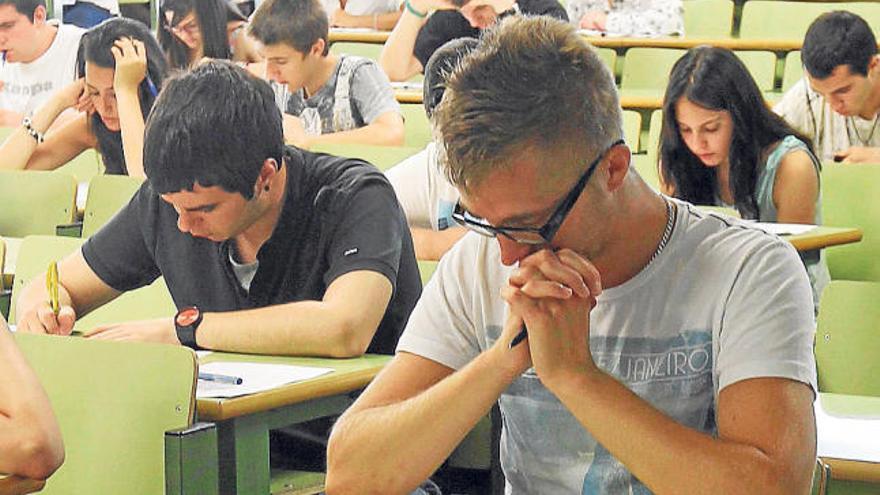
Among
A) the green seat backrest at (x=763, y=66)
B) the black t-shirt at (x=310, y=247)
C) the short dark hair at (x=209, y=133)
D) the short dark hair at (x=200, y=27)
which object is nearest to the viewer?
the short dark hair at (x=209, y=133)

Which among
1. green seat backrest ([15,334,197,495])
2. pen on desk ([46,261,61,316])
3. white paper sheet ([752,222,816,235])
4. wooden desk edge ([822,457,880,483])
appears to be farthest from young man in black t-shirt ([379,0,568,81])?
wooden desk edge ([822,457,880,483])

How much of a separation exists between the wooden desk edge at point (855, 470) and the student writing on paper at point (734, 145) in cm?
208

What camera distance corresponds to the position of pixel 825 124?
5512mm

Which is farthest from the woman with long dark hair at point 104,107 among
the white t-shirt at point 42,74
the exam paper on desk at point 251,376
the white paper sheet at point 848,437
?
the white paper sheet at point 848,437

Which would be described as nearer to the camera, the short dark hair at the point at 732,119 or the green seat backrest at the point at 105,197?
the short dark hair at the point at 732,119

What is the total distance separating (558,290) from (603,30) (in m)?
6.52

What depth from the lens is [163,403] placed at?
2.51 metres

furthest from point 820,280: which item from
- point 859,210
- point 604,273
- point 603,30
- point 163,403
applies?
point 603,30

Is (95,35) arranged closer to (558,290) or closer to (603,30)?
(603,30)

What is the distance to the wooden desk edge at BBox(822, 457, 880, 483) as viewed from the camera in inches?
87.7

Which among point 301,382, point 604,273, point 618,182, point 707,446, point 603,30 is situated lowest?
point 603,30

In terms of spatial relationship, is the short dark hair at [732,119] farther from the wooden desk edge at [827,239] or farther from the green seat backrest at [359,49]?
the green seat backrest at [359,49]

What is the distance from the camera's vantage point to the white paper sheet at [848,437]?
2.29 meters

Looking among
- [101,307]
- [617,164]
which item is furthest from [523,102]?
[101,307]
